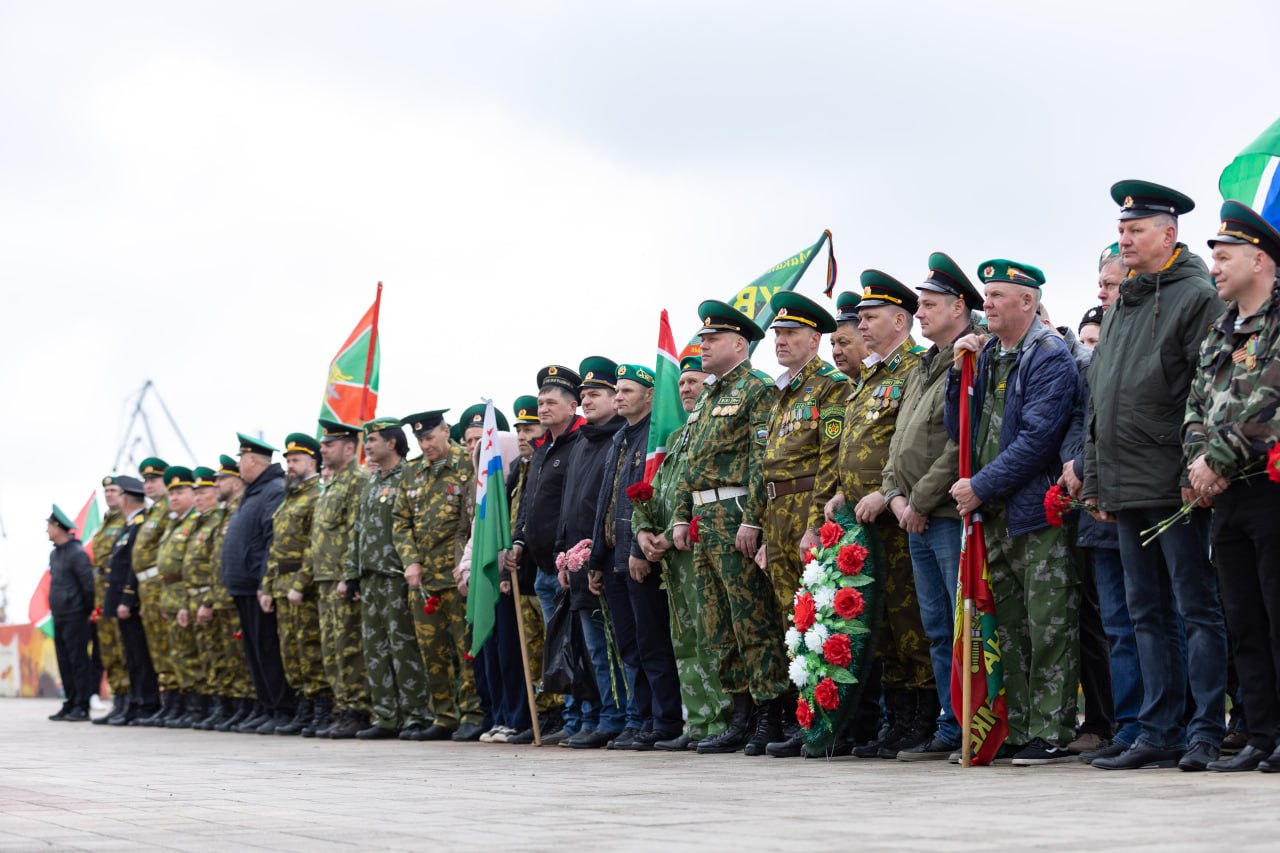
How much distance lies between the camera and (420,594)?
37.7 ft

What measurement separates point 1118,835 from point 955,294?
154 inches

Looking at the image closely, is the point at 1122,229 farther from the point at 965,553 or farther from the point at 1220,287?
the point at 965,553

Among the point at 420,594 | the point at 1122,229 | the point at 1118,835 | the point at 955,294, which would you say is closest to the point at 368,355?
the point at 420,594

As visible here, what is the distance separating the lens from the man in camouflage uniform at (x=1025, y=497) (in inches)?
267

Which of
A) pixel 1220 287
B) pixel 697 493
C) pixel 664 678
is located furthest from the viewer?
pixel 664 678

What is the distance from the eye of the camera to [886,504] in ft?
24.6

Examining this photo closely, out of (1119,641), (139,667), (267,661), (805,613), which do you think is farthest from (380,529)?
(1119,641)

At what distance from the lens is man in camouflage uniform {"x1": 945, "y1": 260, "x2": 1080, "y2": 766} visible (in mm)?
6785

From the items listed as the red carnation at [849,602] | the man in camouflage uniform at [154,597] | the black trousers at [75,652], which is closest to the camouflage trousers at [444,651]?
the red carnation at [849,602]

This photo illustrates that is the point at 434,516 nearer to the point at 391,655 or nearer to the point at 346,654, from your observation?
the point at 391,655

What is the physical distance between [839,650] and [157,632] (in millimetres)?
9868

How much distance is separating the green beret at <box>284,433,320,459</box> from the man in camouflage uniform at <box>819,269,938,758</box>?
268 inches

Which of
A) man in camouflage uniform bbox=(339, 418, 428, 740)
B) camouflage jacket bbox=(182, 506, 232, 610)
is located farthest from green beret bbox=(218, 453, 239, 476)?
man in camouflage uniform bbox=(339, 418, 428, 740)

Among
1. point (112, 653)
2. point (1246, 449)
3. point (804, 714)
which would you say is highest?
point (1246, 449)
